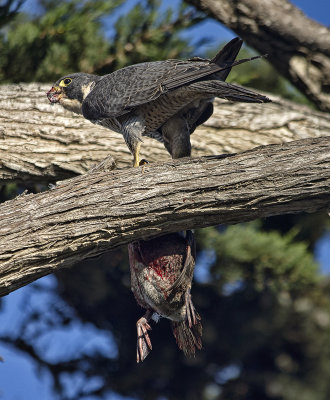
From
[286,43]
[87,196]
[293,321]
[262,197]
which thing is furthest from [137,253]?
[293,321]

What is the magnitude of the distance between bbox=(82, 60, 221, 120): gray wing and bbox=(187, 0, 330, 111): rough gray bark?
2.00 metres

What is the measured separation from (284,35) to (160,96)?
7.51 feet

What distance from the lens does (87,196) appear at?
3.31m

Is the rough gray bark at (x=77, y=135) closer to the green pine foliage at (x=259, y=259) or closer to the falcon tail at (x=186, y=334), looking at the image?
the green pine foliage at (x=259, y=259)

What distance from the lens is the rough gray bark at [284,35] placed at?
5.47 metres

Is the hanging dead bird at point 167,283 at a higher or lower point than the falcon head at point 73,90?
lower

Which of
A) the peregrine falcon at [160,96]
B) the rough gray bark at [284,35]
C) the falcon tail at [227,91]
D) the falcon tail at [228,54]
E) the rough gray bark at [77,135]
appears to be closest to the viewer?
the falcon tail at [227,91]

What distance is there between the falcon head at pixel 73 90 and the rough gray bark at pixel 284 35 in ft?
5.64

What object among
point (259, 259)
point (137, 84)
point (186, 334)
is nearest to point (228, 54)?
point (137, 84)

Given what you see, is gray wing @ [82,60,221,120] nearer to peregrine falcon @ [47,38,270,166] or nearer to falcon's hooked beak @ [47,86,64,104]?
peregrine falcon @ [47,38,270,166]

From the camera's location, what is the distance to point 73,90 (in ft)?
14.1

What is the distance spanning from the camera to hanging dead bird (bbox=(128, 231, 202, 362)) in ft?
11.3

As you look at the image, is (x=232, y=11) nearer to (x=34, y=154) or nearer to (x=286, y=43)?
(x=286, y=43)

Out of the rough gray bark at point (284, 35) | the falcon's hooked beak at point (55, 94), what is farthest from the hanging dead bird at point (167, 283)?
the rough gray bark at point (284, 35)
